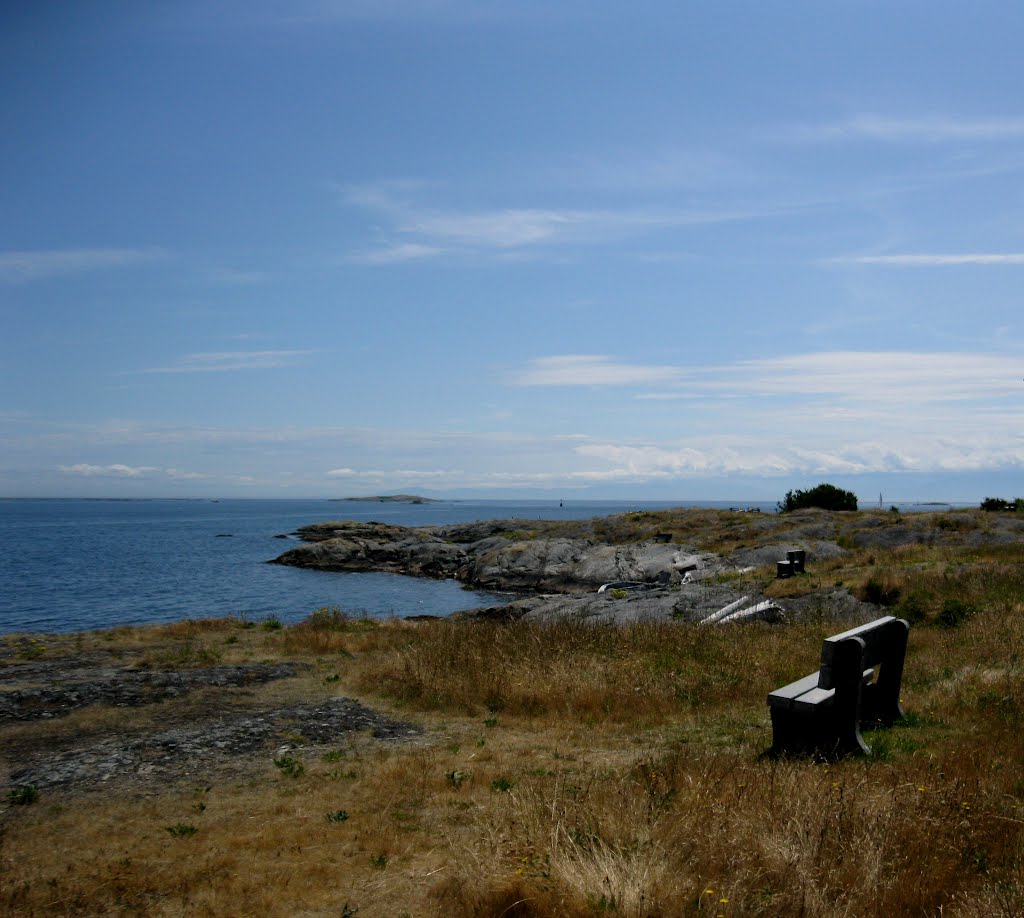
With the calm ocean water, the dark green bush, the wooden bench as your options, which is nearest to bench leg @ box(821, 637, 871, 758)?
the wooden bench

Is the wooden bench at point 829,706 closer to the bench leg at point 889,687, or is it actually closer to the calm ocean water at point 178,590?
the bench leg at point 889,687

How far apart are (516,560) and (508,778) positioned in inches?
1643

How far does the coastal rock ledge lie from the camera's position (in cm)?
4241

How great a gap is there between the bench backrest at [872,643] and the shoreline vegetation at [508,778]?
2.77 feet

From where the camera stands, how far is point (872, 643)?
866cm

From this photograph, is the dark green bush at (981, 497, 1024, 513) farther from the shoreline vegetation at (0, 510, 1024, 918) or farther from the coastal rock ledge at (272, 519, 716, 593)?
the shoreline vegetation at (0, 510, 1024, 918)

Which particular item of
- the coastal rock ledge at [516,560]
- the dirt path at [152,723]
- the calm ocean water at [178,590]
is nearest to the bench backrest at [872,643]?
the dirt path at [152,723]

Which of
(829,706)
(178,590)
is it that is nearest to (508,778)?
(829,706)

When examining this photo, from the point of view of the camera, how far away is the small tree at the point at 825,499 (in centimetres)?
5341

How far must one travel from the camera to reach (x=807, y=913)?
4477 mm

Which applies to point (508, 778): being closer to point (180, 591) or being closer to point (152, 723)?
point (152, 723)

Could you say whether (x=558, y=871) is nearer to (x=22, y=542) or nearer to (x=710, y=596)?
(x=710, y=596)

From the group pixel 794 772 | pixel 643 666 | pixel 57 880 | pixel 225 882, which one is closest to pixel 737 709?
pixel 643 666

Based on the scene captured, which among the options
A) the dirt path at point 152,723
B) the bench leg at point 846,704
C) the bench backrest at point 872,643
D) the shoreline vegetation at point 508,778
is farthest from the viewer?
the dirt path at point 152,723
